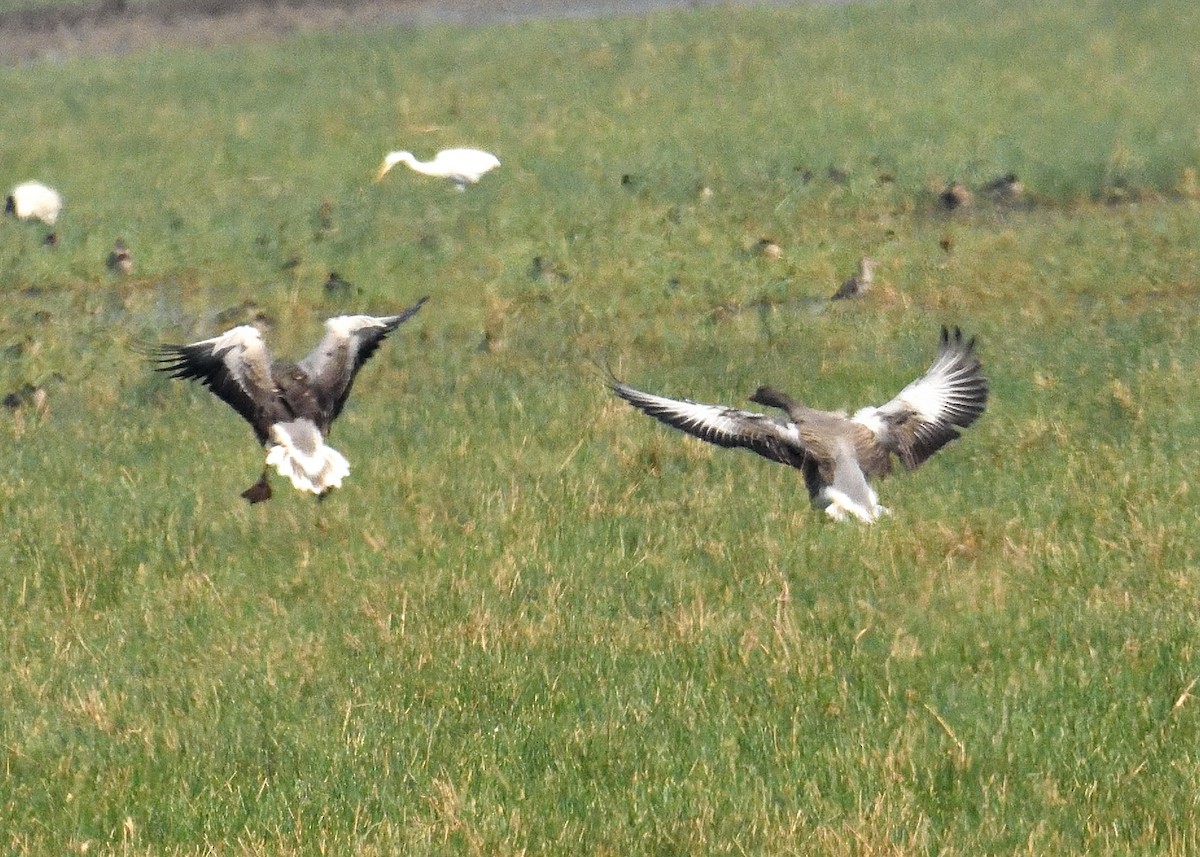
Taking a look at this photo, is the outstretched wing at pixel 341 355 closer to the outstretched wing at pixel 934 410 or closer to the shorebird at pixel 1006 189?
the outstretched wing at pixel 934 410

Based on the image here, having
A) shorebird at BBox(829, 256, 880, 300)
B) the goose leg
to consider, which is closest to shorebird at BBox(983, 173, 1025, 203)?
shorebird at BBox(829, 256, 880, 300)

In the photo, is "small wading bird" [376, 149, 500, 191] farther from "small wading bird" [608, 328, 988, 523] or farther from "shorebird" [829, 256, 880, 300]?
"small wading bird" [608, 328, 988, 523]

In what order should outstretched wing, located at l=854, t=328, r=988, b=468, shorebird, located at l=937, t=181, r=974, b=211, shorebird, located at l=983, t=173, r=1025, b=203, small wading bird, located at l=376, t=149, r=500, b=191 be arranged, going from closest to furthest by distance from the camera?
outstretched wing, located at l=854, t=328, r=988, b=468 < shorebird, located at l=937, t=181, r=974, b=211 < shorebird, located at l=983, t=173, r=1025, b=203 < small wading bird, located at l=376, t=149, r=500, b=191

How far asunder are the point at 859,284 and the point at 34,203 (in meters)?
8.61

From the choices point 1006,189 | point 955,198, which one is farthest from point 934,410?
point 1006,189

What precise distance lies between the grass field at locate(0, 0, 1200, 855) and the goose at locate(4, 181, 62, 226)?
1.99ft

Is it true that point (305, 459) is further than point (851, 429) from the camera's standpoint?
Yes

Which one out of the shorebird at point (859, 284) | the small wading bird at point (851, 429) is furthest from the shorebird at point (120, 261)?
the small wading bird at point (851, 429)

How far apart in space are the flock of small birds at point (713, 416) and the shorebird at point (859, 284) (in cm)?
431

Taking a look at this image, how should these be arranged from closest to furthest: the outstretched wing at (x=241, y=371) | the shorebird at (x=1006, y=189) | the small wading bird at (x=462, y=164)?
the outstretched wing at (x=241, y=371), the shorebird at (x=1006, y=189), the small wading bird at (x=462, y=164)

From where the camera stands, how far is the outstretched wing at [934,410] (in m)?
8.59

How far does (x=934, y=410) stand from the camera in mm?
8680

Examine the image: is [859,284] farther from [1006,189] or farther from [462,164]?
[462,164]

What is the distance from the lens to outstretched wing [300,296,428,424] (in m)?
9.41
